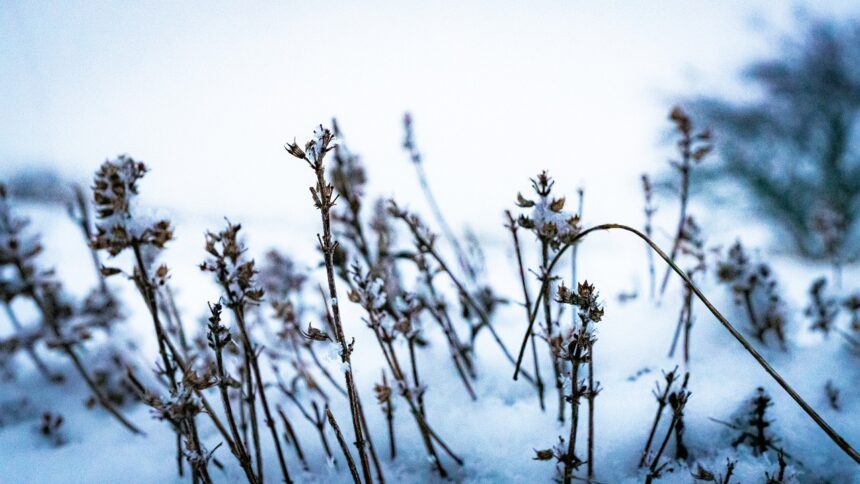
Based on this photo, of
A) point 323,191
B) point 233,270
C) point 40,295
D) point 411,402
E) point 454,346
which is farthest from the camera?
point 40,295

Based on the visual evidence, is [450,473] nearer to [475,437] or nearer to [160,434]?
[475,437]

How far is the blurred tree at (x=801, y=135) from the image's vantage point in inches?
266

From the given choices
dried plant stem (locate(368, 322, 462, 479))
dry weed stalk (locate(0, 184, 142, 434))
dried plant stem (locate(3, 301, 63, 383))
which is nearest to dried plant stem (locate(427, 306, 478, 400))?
dried plant stem (locate(368, 322, 462, 479))

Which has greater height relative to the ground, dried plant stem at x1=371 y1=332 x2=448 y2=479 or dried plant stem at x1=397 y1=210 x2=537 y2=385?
dried plant stem at x1=397 y1=210 x2=537 y2=385

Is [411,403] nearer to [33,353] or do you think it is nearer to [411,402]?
[411,402]

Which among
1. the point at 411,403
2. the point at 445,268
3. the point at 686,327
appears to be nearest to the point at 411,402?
the point at 411,403

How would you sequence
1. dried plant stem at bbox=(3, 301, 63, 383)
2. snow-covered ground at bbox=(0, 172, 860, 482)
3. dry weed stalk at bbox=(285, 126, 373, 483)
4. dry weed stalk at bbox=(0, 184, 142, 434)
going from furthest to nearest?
dried plant stem at bbox=(3, 301, 63, 383), dry weed stalk at bbox=(0, 184, 142, 434), snow-covered ground at bbox=(0, 172, 860, 482), dry weed stalk at bbox=(285, 126, 373, 483)

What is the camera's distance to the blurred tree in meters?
6.77

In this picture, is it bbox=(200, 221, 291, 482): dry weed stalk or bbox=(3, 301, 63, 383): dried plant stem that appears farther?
bbox=(3, 301, 63, 383): dried plant stem

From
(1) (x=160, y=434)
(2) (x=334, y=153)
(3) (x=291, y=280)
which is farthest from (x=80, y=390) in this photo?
(2) (x=334, y=153)

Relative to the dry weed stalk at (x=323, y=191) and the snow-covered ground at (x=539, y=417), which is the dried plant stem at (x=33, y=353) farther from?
the dry weed stalk at (x=323, y=191)

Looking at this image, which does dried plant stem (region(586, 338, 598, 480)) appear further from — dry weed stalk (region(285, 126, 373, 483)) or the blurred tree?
the blurred tree

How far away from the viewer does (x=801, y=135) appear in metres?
7.07

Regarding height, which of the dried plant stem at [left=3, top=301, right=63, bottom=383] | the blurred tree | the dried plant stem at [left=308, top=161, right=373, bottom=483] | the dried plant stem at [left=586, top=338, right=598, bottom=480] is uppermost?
the blurred tree
